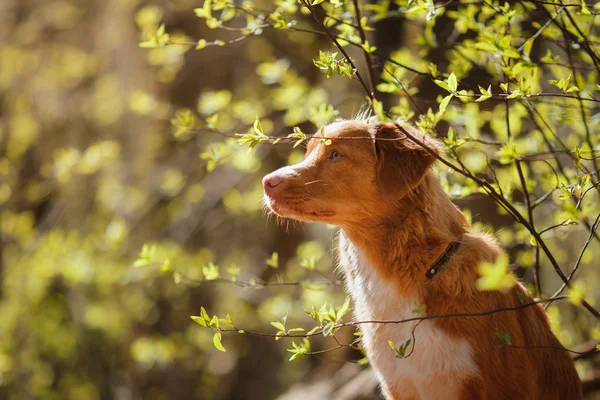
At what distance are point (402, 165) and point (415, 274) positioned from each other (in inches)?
19.9

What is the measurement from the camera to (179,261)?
6918mm

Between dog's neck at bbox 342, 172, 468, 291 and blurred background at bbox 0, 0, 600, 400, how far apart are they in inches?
104

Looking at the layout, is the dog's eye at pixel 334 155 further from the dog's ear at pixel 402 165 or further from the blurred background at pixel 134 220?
the blurred background at pixel 134 220

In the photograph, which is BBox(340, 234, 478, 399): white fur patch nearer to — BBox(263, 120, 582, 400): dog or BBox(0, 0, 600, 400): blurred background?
BBox(263, 120, 582, 400): dog

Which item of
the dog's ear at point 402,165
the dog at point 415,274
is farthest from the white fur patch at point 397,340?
the dog's ear at point 402,165

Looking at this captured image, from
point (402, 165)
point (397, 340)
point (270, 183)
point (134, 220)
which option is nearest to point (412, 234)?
point (402, 165)

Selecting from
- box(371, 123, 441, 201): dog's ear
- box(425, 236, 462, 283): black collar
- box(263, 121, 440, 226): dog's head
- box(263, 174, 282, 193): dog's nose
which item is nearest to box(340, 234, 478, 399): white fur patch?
box(425, 236, 462, 283): black collar

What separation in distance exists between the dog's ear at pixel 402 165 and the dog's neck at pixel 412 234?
109 mm

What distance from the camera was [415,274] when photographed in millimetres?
2746

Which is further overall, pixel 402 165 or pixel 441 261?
pixel 402 165

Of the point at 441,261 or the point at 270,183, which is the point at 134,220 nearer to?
the point at 270,183

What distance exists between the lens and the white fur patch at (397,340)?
2.58 metres

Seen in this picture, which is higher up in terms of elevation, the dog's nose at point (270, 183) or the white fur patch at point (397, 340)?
the dog's nose at point (270, 183)

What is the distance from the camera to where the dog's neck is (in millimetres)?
2766
